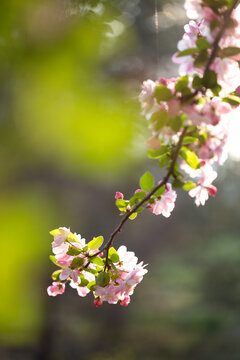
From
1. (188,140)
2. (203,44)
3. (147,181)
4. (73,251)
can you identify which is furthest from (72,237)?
(203,44)

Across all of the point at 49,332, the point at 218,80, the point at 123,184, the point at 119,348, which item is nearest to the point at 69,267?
the point at 218,80

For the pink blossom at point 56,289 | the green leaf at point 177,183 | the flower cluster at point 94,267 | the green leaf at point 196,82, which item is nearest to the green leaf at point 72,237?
the flower cluster at point 94,267

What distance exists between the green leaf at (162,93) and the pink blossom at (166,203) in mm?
192

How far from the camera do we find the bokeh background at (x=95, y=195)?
0.26m

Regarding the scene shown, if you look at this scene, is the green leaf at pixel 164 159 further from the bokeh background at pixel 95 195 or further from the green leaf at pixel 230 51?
the green leaf at pixel 230 51

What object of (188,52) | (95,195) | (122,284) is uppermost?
(95,195)

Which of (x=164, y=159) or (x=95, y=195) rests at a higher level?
(x=95, y=195)

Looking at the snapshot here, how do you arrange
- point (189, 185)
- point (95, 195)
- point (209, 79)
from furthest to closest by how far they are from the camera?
point (95, 195)
point (189, 185)
point (209, 79)

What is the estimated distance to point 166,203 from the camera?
2.19ft

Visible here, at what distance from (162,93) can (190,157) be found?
0.37ft

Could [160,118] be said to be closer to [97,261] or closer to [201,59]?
[201,59]

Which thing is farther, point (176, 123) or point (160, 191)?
point (160, 191)

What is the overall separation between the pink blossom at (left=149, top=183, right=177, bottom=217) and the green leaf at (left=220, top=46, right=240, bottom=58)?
236mm

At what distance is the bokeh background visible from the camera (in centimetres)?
26
